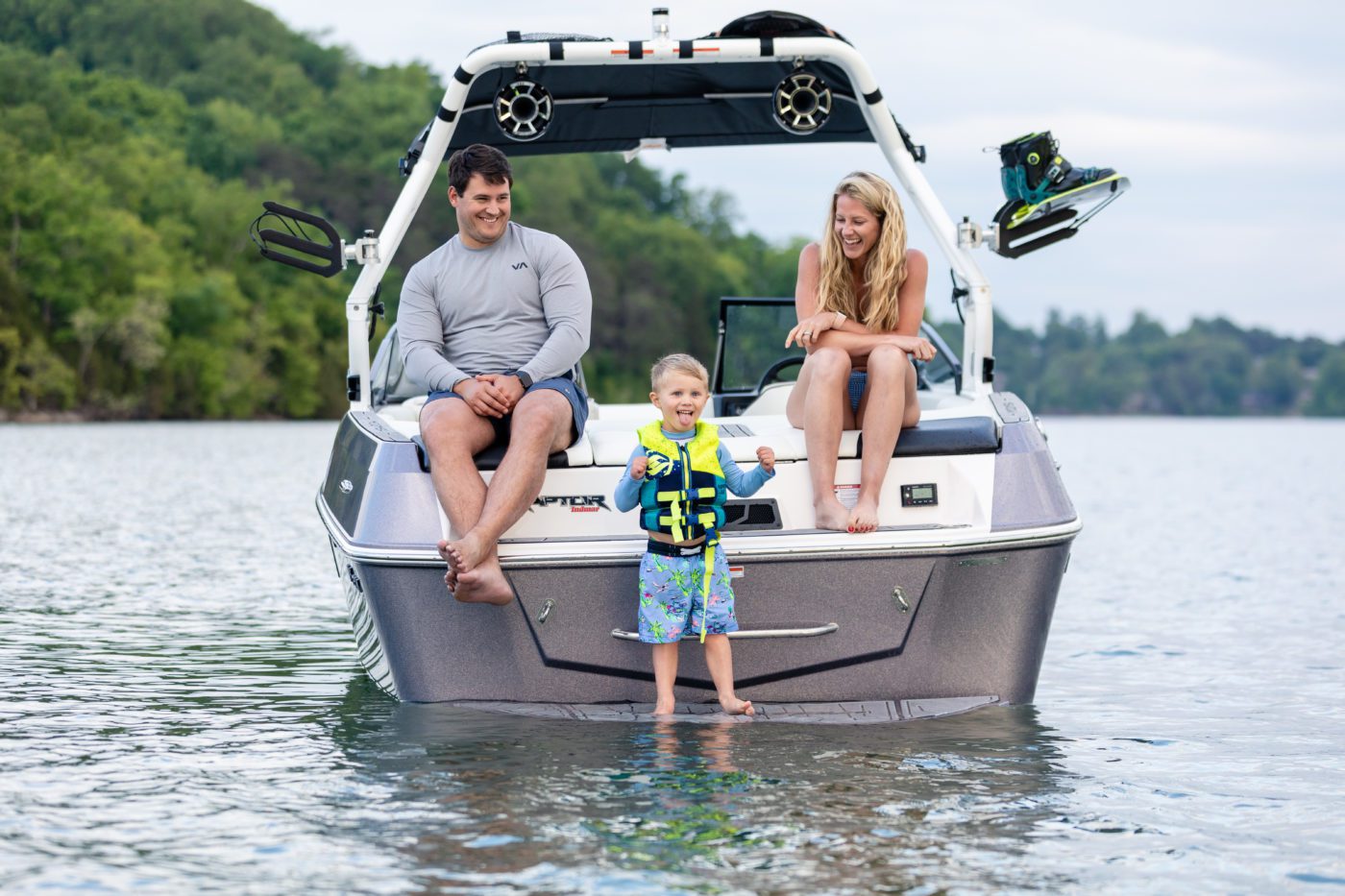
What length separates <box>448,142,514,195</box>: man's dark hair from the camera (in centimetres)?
609

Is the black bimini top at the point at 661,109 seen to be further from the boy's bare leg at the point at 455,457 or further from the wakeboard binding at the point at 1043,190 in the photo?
the boy's bare leg at the point at 455,457

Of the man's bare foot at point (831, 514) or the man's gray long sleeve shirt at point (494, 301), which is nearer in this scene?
the man's bare foot at point (831, 514)

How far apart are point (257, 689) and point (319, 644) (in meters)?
1.49

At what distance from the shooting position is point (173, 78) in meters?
92.8

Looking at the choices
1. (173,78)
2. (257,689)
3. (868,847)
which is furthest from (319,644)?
(173,78)

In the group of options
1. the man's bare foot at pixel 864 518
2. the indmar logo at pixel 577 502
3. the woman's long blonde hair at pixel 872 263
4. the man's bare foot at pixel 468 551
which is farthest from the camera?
the woman's long blonde hair at pixel 872 263

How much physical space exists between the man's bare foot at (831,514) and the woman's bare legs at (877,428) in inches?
1.0

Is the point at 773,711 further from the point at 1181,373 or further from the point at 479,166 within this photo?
the point at 1181,373

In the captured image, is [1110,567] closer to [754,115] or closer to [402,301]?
[754,115]

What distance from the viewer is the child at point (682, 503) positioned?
5.70 meters

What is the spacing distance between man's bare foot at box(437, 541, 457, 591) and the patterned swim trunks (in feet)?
1.92

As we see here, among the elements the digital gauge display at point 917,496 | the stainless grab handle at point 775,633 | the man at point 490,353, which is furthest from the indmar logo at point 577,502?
the digital gauge display at point 917,496

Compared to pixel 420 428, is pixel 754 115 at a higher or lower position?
higher

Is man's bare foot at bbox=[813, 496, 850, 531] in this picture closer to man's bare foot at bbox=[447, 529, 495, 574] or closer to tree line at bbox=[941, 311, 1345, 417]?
man's bare foot at bbox=[447, 529, 495, 574]
